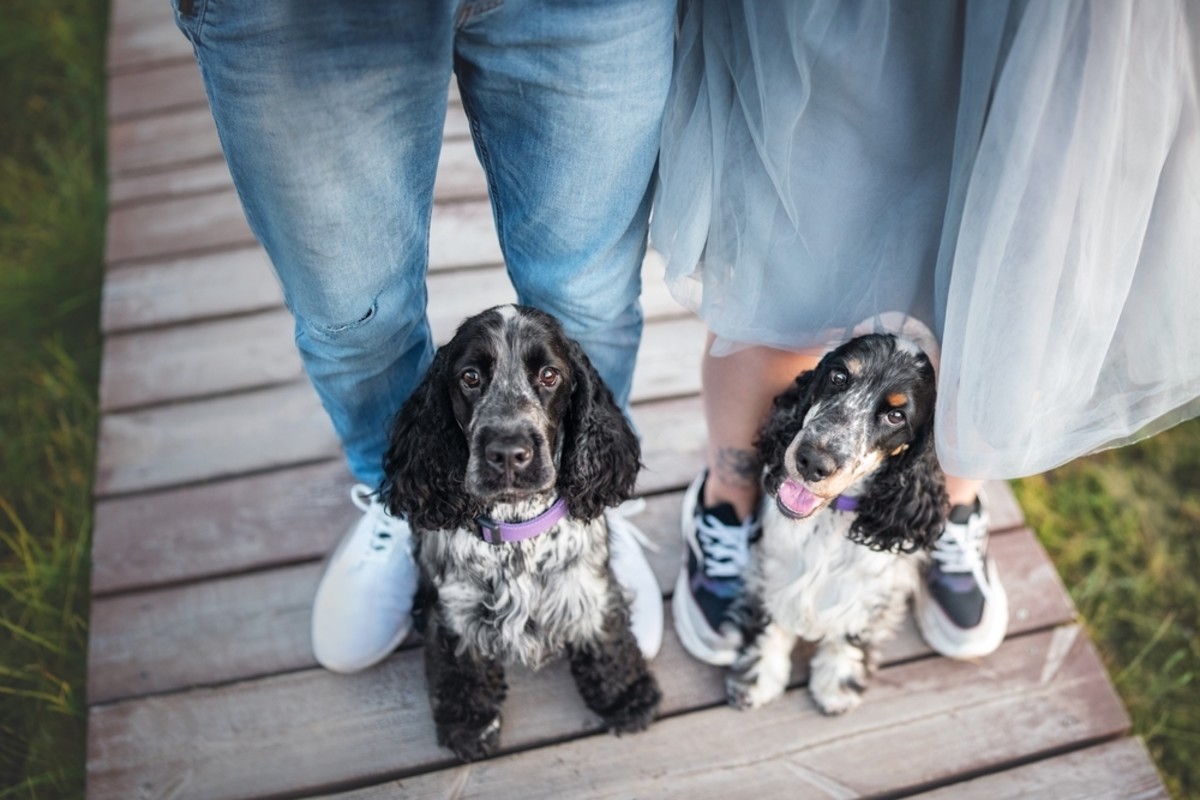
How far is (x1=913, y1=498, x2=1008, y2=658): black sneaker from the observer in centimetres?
251

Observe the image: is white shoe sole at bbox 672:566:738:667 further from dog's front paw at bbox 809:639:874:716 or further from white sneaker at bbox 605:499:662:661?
dog's front paw at bbox 809:639:874:716

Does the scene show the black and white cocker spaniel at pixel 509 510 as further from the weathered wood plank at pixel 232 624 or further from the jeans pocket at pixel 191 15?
the jeans pocket at pixel 191 15

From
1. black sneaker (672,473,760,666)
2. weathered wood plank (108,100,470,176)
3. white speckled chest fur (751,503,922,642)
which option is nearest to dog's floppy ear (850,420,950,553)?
white speckled chest fur (751,503,922,642)

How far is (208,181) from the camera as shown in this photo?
3730mm

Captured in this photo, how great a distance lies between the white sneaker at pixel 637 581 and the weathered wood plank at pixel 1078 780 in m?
0.84

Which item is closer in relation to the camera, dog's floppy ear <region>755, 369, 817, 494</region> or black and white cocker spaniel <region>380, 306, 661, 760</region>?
black and white cocker spaniel <region>380, 306, 661, 760</region>

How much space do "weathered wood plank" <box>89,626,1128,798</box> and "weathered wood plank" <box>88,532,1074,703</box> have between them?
0.20ft

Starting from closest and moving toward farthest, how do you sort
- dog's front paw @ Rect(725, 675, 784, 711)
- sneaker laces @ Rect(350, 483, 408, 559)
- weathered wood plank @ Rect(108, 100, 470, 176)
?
dog's front paw @ Rect(725, 675, 784, 711) < sneaker laces @ Rect(350, 483, 408, 559) < weathered wood plank @ Rect(108, 100, 470, 176)

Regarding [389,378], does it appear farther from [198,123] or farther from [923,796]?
[198,123]

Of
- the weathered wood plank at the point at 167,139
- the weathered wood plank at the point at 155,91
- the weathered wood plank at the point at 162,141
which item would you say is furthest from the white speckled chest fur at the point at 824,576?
the weathered wood plank at the point at 155,91

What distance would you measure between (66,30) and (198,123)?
52.2 inches

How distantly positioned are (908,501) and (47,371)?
328 cm

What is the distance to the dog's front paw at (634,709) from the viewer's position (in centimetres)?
240

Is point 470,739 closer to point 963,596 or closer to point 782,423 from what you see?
point 782,423
